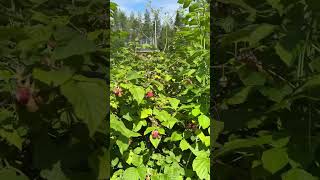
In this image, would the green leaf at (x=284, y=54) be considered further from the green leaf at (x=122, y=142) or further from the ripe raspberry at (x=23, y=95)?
the green leaf at (x=122, y=142)

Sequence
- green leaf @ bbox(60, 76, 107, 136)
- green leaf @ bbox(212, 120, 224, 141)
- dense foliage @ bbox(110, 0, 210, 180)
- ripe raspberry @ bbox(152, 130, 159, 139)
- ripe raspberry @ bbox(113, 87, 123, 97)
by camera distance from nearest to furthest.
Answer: green leaf @ bbox(60, 76, 107, 136)
green leaf @ bbox(212, 120, 224, 141)
ripe raspberry @ bbox(113, 87, 123, 97)
dense foliage @ bbox(110, 0, 210, 180)
ripe raspberry @ bbox(152, 130, 159, 139)

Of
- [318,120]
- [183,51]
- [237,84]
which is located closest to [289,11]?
[318,120]

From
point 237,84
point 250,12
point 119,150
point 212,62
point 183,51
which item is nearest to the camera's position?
point 250,12

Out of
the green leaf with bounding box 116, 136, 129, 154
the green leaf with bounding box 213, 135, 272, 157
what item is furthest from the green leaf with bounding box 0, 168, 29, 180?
the green leaf with bounding box 116, 136, 129, 154

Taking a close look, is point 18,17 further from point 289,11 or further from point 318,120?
point 318,120

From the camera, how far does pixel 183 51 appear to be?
3.40m

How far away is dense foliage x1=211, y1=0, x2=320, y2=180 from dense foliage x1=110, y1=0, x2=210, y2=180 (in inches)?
47.9

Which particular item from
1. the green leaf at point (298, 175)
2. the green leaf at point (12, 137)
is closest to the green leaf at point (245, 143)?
the green leaf at point (298, 175)

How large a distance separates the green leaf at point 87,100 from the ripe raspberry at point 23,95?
0.33 ft

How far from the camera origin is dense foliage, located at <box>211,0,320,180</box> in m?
1.32

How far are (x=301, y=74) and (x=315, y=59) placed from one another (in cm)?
6

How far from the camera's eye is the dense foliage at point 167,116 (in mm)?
2809

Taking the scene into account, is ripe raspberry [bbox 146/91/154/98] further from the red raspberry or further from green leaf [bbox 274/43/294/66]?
green leaf [bbox 274/43/294/66]

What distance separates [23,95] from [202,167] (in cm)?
176
